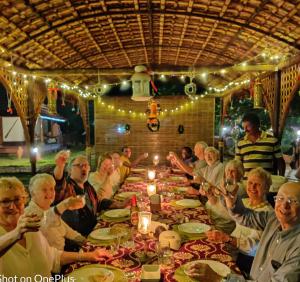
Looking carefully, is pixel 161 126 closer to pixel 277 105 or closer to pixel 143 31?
pixel 143 31

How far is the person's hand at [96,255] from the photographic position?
2307mm

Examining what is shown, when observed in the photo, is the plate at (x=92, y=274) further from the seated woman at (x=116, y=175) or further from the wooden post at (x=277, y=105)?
the wooden post at (x=277, y=105)

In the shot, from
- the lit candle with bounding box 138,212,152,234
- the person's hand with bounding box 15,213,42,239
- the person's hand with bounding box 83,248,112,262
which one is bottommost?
the person's hand with bounding box 83,248,112,262

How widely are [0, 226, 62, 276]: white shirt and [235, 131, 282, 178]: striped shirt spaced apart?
3.86 m

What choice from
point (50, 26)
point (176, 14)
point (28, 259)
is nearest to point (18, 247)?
point (28, 259)

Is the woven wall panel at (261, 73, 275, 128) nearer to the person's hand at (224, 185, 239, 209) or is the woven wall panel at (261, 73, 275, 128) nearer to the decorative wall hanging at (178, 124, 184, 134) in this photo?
the person's hand at (224, 185, 239, 209)

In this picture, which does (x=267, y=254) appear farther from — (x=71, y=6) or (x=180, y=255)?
(x=71, y=6)

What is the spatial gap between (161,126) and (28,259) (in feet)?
34.2

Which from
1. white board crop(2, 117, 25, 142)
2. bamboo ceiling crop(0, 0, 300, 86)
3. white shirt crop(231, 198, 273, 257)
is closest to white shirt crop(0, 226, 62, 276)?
white shirt crop(231, 198, 273, 257)

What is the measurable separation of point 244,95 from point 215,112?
5.41 ft

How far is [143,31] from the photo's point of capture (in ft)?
22.1

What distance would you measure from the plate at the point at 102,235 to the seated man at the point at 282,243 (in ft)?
4.20

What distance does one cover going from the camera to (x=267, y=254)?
2266 mm

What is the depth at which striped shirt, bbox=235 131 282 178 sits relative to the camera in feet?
16.7
